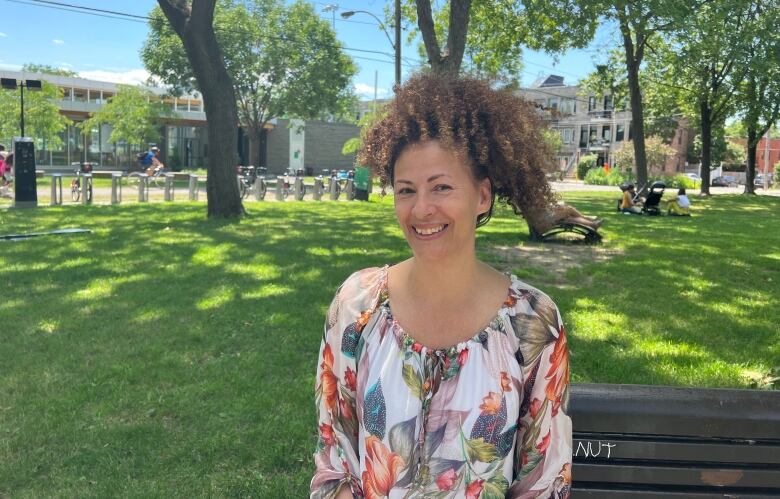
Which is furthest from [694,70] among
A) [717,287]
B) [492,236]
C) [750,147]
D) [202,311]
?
[202,311]

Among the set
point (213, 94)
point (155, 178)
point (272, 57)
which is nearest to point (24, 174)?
point (213, 94)

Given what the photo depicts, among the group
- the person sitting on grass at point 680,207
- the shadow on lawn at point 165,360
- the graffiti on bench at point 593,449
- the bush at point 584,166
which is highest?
the bush at point 584,166

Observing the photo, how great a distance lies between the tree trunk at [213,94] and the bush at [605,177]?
3707cm

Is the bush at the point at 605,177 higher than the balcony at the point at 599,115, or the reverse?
the balcony at the point at 599,115

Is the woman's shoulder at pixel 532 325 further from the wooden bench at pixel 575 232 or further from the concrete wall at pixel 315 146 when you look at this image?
the concrete wall at pixel 315 146

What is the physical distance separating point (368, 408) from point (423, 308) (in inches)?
12.1

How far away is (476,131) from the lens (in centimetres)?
188

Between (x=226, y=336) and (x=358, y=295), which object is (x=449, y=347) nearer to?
(x=358, y=295)

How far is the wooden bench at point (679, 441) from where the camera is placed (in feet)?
6.61

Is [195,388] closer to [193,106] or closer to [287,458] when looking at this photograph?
[287,458]

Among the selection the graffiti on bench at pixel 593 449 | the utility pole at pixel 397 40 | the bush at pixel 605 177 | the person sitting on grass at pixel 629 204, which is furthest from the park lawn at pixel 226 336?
the bush at pixel 605 177

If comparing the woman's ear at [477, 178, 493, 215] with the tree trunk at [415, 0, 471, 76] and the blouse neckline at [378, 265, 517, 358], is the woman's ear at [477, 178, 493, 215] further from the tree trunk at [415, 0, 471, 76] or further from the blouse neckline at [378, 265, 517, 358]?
the tree trunk at [415, 0, 471, 76]

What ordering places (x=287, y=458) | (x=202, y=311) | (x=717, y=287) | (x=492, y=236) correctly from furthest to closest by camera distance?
(x=492, y=236) < (x=717, y=287) < (x=202, y=311) < (x=287, y=458)

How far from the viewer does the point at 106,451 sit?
352 centimetres
